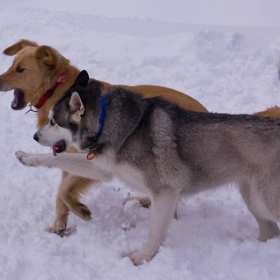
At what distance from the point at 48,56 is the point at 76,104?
1.50 meters

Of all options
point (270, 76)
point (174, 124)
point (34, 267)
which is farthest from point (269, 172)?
point (270, 76)

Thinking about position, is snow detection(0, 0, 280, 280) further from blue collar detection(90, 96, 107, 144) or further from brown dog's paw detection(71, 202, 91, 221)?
blue collar detection(90, 96, 107, 144)

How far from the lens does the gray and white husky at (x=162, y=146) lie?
4105mm

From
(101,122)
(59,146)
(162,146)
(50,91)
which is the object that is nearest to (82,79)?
(101,122)

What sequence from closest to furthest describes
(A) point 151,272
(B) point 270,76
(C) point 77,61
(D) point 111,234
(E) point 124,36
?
(A) point 151,272 < (D) point 111,234 < (B) point 270,76 < (C) point 77,61 < (E) point 124,36

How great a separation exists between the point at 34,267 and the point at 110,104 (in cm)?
164

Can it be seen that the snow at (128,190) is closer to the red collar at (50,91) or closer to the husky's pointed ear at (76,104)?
the red collar at (50,91)

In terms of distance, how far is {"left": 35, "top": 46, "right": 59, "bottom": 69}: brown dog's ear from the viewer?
5297mm

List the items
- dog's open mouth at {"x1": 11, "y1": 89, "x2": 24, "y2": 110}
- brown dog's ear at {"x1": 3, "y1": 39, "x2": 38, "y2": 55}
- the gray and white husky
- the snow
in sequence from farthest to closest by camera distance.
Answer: brown dog's ear at {"x1": 3, "y1": 39, "x2": 38, "y2": 55}, dog's open mouth at {"x1": 11, "y1": 89, "x2": 24, "y2": 110}, the gray and white husky, the snow

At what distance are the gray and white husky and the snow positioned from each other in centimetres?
38

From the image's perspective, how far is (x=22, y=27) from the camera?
13234 mm

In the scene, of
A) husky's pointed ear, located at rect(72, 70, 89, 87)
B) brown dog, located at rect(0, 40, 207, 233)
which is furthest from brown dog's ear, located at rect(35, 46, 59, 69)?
husky's pointed ear, located at rect(72, 70, 89, 87)

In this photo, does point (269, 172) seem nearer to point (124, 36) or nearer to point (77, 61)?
point (77, 61)

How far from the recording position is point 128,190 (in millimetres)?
5910
